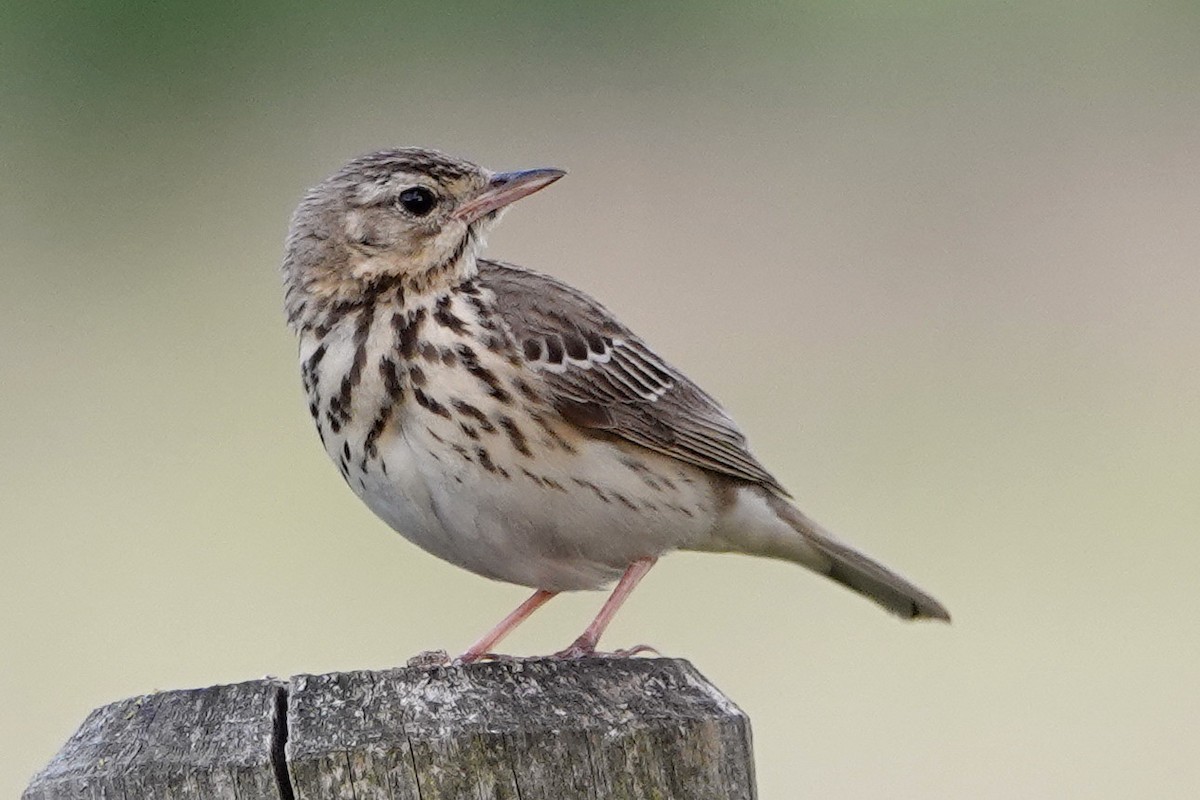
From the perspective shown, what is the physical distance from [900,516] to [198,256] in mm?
4966

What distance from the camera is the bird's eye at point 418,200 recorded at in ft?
21.9

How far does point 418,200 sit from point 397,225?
0.12m

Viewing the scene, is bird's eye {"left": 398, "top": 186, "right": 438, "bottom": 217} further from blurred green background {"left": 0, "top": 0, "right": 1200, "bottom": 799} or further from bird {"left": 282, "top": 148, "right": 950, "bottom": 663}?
blurred green background {"left": 0, "top": 0, "right": 1200, "bottom": 799}

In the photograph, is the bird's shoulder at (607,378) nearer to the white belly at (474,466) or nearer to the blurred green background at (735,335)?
the white belly at (474,466)

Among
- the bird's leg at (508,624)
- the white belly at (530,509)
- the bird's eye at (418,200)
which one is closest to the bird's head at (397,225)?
the bird's eye at (418,200)

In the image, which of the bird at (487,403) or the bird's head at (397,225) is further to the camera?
the bird's head at (397,225)

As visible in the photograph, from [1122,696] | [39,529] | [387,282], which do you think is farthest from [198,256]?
[387,282]

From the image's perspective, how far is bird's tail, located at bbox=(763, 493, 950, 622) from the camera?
24.0ft

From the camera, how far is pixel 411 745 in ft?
11.8

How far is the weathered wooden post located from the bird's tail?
352 centimetres

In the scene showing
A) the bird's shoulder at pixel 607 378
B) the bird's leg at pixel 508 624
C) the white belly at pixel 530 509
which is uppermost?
the bird's shoulder at pixel 607 378

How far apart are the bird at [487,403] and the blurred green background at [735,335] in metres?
3.35

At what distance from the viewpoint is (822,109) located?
16.3 meters

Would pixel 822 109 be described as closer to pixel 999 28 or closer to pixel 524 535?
pixel 999 28
